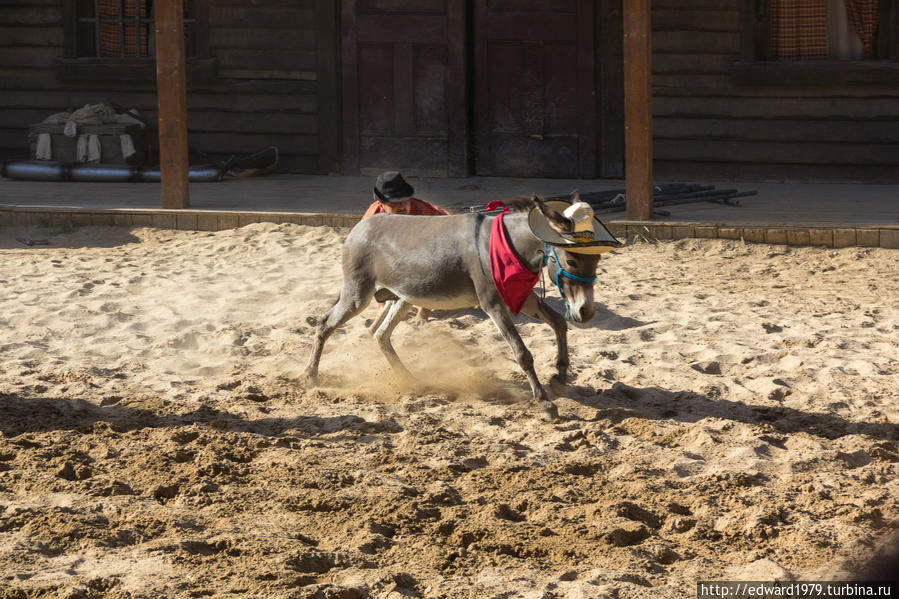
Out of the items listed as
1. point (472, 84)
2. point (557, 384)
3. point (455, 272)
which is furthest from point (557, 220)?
point (472, 84)

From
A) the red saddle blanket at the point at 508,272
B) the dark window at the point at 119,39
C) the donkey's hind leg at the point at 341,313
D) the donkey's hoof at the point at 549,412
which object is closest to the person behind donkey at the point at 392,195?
the donkey's hind leg at the point at 341,313

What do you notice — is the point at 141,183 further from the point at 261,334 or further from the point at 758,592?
the point at 758,592

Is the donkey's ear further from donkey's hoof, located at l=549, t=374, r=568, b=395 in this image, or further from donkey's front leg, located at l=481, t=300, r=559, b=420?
donkey's hoof, located at l=549, t=374, r=568, b=395

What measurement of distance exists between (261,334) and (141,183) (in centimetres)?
598

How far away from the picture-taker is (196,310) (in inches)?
267

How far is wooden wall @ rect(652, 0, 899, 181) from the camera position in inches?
424

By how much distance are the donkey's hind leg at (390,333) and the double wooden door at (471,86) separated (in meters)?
6.20

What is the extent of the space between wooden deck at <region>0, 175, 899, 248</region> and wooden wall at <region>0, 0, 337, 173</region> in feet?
1.93

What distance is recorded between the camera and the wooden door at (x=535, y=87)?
11180mm

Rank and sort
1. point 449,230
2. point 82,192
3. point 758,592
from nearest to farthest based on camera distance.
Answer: point 758,592
point 449,230
point 82,192

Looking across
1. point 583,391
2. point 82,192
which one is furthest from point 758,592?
point 82,192

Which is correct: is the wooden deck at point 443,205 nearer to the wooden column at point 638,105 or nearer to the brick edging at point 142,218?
the brick edging at point 142,218

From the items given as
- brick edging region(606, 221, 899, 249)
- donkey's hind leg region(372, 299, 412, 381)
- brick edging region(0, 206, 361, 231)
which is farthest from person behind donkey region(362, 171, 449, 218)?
brick edging region(0, 206, 361, 231)

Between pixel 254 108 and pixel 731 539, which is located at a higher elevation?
pixel 254 108
